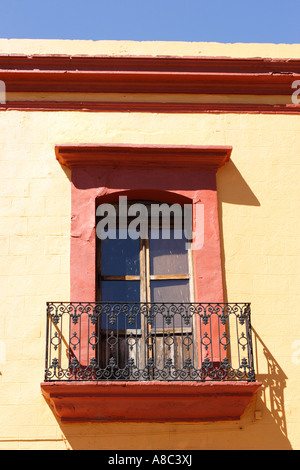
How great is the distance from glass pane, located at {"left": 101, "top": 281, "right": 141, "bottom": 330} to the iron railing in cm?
1

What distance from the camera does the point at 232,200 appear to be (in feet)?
27.9

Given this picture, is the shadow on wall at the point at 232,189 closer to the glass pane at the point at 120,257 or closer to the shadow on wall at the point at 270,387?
the glass pane at the point at 120,257

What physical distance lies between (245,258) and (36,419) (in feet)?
8.54

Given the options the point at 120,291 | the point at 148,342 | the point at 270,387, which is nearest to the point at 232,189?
the point at 120,291

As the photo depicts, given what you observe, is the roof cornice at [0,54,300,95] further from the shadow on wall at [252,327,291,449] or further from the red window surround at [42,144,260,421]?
the shadow on wall at [252,327,291,449]

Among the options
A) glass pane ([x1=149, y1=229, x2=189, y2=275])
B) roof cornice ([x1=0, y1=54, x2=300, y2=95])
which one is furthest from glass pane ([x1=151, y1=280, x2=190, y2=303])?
roof cornice ([x1=0, y1=54, x2=300, y2=95])

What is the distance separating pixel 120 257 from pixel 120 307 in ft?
2.26

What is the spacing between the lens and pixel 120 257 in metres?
8.43

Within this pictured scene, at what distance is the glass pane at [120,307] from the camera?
7746mm

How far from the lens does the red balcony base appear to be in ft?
24.0

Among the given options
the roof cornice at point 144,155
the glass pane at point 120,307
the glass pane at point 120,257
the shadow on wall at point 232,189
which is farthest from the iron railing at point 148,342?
the roof cornice at point 144,155

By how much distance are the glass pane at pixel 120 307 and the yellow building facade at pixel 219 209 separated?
1.48 ft

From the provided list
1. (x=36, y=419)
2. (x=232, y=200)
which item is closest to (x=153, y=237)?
(x=232, y=200)

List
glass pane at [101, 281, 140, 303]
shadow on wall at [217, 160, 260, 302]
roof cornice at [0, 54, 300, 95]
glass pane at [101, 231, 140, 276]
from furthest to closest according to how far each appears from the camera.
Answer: roof cornice at [0, 54, 300, 95] → shadow on wall at [217, 160, 260, 302] → glass pane at [101, 231, 140, 276] → glass pane at [101, 281, 140, 303]
